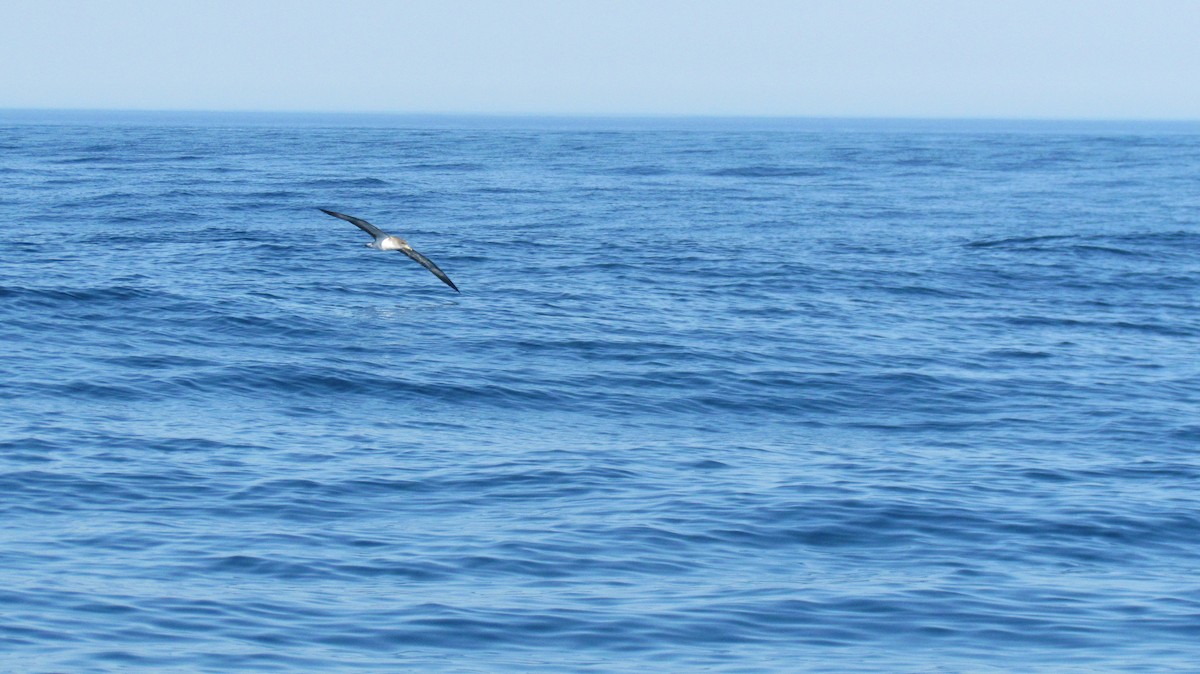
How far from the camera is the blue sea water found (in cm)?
1341

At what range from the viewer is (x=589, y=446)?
2091cm

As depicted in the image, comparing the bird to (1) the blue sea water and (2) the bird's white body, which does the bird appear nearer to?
(2) the bird's white body

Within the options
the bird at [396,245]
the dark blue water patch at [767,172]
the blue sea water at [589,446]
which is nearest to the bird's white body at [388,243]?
the bird at [396,245]

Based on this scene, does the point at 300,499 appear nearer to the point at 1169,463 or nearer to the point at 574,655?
the point at 574,655

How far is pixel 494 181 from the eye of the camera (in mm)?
63375

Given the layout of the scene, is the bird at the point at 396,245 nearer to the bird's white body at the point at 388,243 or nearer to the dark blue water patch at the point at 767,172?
the bird's white body at the point at 388,243

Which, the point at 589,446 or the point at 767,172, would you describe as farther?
the point at 767,172

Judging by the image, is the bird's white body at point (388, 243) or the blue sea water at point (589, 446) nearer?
the blue sea water at point (589, 446)

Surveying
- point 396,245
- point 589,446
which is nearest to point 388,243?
point 396,245

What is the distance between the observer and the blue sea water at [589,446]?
1341cm

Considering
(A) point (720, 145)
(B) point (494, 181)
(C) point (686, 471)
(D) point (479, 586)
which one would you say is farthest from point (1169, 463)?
(A) point (720, 145)

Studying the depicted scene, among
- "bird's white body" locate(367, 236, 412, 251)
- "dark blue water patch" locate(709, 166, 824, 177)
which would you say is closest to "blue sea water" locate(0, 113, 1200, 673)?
"bird's white body" locate(367, 236, 412, 251)

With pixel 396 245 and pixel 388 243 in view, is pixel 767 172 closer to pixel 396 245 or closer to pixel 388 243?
pixel 388 243

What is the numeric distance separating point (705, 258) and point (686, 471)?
21.7 meters
